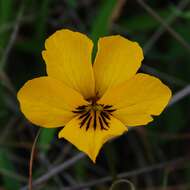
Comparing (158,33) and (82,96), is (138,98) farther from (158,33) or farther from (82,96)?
(158,33)

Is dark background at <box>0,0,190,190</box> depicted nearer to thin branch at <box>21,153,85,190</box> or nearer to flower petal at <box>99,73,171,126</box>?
thin branch at <box>21,153,85,190</box>

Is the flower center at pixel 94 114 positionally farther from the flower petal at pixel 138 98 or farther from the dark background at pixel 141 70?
the dark background at pixel 141 70

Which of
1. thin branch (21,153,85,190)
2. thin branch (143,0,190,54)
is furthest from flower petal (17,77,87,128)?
thin branch (143,0,190,54)

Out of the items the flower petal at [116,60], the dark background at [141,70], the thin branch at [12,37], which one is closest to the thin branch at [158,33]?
the dark background at [141,70]

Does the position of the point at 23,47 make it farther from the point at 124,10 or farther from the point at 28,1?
the point at 124,10

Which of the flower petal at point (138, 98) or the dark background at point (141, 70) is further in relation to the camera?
the dark background at point (141, 70)

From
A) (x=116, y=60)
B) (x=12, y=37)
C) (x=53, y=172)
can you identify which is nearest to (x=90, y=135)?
(x=116, y=60)
